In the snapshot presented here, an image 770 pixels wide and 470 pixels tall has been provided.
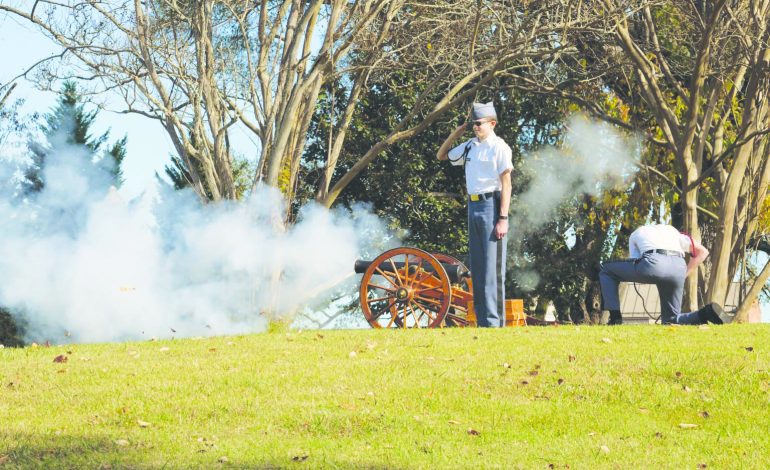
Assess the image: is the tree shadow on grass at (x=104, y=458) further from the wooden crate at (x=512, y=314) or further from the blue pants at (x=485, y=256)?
the wooden crate at (x=512, y=314)

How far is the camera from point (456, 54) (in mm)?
19359

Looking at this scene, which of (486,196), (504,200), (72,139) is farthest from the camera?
(72,139)

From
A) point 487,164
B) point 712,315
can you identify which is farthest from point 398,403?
point 712,315

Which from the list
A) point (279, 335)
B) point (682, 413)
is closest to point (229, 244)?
point (279, 335)

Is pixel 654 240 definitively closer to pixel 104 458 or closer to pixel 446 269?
pixel 446 269

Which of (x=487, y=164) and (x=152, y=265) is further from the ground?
(x=487, y=164)

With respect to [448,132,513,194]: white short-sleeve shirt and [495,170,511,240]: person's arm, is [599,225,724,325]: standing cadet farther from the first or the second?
[448,132,513,194]: white short-sleeve shirt

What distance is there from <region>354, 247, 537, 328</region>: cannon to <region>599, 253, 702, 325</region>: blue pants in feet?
4.99

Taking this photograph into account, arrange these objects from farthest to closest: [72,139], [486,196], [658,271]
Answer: [72,139], [658,271], [486,196]

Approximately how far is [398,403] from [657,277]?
5.32 m

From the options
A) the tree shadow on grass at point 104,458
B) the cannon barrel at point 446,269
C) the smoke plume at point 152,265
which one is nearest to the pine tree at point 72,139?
the smoke plume at point 152,265

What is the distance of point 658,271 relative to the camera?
11.8m

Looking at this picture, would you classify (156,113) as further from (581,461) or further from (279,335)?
(581,461)

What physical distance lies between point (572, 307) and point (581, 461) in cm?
1616
